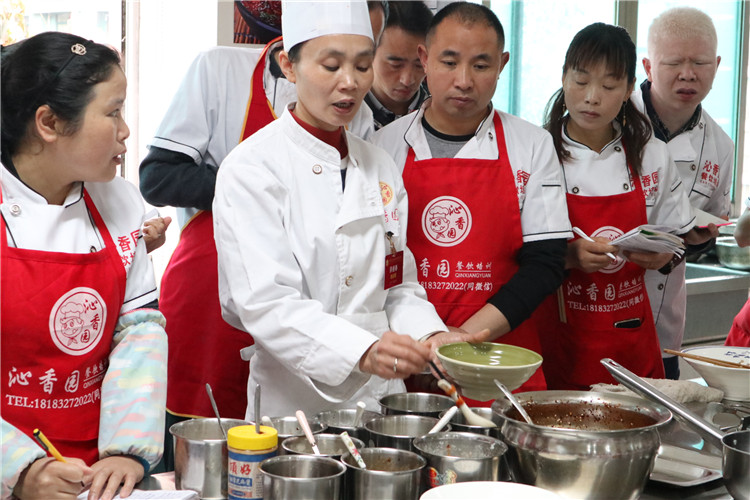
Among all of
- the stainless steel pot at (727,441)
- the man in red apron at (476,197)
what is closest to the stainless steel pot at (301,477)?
the stainless steel pot at (727,441)

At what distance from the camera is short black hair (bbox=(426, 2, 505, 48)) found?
201 cm

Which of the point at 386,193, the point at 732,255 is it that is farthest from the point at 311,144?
the point at 732,255

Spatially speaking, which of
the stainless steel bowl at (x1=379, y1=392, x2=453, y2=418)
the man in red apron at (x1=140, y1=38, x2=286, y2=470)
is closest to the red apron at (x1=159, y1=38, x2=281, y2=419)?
the man in red apron at (x1=140, y1=38, x2=286, y2=470)

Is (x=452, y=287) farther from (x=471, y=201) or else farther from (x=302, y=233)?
(x=302, y=233)

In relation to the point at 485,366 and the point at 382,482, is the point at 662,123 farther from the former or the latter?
the point at 382,482

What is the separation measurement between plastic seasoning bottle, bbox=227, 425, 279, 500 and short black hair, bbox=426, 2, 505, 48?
4.01 feet

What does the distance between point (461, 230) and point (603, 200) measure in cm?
52

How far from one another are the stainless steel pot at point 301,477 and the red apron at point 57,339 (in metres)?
0.43

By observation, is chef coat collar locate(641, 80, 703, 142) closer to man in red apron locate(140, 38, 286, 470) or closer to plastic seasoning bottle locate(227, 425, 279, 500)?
man in red apron locate(140, 38, 286, 470)

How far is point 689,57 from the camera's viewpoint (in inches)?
103

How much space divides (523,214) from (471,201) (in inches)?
6.1

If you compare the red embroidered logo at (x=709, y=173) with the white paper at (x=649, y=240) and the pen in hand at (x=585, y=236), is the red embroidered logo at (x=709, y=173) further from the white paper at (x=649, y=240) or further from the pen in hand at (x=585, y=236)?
the pen in hand at (x=585, y=236)

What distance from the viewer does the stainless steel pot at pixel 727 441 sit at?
45.9 inches

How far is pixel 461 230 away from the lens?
1.98m
